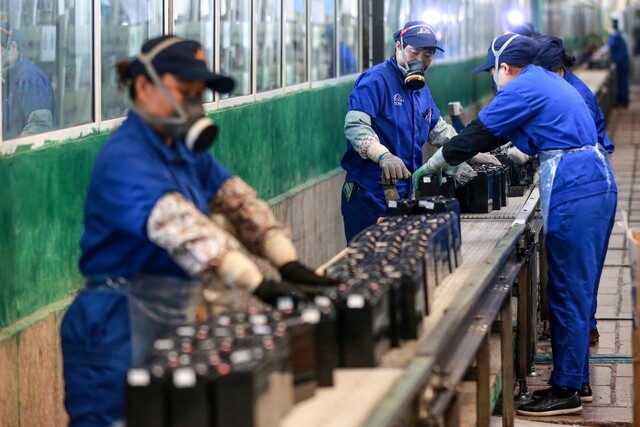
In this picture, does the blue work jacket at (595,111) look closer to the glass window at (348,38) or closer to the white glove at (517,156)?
the white glove at (517,156)

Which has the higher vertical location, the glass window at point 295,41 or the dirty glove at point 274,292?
the glass window at point 295,41

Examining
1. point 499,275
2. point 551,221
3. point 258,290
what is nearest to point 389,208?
point 499,275

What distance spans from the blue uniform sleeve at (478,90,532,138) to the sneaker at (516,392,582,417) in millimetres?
1351

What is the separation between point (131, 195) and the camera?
3.35 m

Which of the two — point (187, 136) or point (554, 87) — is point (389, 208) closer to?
point (554, 87)

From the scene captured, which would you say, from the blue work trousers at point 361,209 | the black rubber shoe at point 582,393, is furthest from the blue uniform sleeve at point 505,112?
the black rubber shoe at point 582,393

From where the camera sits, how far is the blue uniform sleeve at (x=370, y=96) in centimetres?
680

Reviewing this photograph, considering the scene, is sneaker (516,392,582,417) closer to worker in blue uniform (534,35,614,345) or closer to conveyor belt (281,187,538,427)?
worker in blue uniform (534,35,614,345)

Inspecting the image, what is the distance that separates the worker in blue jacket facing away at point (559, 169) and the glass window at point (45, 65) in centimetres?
170

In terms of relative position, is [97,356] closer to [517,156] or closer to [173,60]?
[173,60]

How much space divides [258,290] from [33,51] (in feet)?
6.87

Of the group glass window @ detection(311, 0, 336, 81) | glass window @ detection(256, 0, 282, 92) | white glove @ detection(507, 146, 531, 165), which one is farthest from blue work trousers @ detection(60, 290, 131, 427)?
glass window @ detection(311, 0, 336, 81)

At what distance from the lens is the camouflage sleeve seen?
3.88 m

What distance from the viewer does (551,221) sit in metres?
6.21
